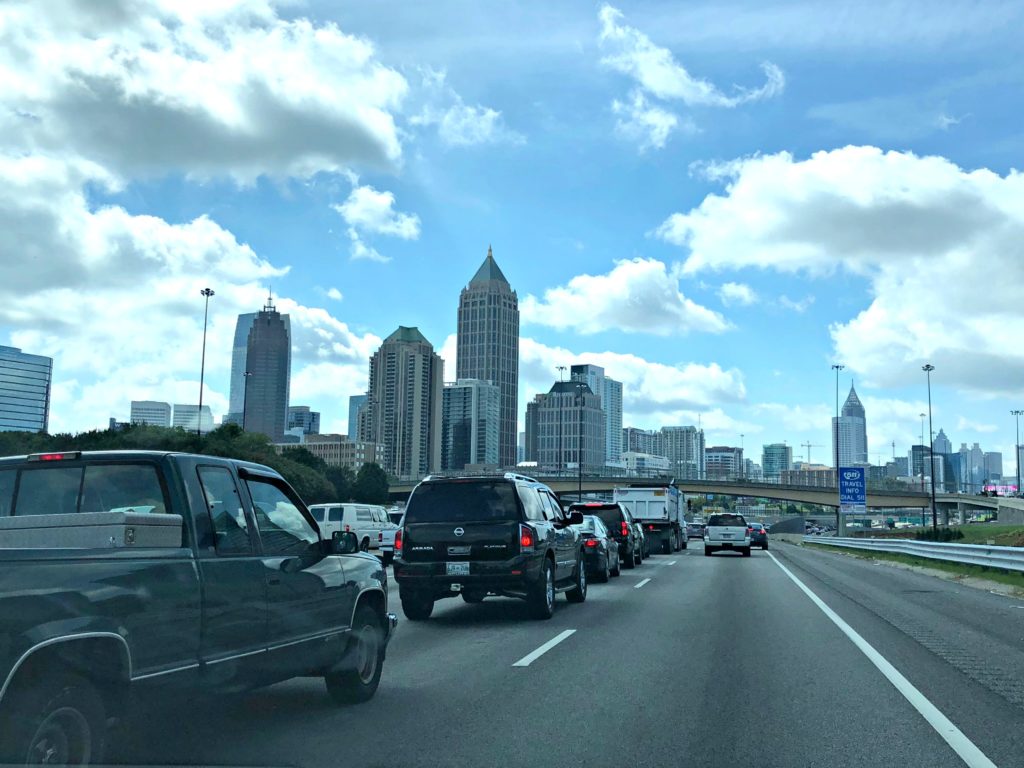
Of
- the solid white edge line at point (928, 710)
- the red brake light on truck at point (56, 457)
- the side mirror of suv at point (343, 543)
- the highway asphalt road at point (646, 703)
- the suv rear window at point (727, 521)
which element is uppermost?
the red brake light on truck at point (56, 457)

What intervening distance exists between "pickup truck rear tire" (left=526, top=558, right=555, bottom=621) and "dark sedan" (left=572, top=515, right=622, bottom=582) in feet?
22.5

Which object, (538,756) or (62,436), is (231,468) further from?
(62,436)

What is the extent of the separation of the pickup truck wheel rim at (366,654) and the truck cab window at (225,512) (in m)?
1.90

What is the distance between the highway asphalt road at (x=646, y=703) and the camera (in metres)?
6.20

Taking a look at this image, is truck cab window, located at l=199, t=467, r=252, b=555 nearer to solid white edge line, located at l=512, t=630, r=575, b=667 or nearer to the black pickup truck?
the black pickup truck

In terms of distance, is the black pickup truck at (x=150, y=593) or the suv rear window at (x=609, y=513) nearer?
the black pickup truck at (x=150, y=593)

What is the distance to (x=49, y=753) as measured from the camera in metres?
4.55

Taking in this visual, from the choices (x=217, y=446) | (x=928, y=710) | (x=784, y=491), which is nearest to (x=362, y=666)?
(x=928, y=710)

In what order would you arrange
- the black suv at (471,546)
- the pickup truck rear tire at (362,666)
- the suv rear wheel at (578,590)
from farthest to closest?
the suv rear wheel at (578,590) → the black suv at (471,546) → the pickup truck rear tire at (362,666)

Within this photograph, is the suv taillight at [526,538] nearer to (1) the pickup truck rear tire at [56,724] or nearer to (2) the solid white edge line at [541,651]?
(2) the solid white edge line at [541,651]

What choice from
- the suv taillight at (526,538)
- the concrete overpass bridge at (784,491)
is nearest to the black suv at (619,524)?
the suv taillight at (526,538)

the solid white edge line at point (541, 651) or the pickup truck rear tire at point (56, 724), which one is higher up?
the pickup truck rear tire at point (56, 724)

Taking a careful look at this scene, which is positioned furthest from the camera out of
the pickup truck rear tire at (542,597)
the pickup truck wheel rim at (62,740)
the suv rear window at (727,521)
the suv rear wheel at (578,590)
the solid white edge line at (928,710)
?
the suv rear window at (727,521)

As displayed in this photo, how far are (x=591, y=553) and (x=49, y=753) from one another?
58.6 feet
